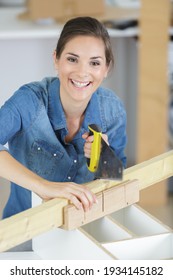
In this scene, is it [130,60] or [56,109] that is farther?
[130,60]

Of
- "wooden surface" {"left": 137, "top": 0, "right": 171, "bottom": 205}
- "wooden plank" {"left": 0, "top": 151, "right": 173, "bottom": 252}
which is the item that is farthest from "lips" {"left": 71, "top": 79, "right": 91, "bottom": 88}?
"wooden surface" {"left": 137, "top": 0, "right": 171, "bottom": 205}

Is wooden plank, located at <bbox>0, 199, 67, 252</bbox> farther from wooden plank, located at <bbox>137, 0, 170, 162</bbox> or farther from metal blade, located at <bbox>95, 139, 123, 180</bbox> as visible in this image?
wooden plank, located at <bbox>137, 0, 170, 162</bbox>

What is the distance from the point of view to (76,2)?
1359 millimetres

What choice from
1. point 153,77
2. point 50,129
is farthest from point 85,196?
point 153,77

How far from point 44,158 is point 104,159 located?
0.13 metres

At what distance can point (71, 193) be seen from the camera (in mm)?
786

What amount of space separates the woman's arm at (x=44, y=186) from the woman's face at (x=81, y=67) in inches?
4.8

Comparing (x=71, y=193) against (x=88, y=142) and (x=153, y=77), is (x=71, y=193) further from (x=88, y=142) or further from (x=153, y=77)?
(x=153, y=77)

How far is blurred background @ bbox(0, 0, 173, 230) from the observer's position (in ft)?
3.24

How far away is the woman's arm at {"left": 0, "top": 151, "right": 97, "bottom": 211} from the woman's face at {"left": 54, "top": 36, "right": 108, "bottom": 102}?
4.8 inches

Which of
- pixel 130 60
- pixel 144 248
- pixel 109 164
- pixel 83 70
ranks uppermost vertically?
pixel 130 60

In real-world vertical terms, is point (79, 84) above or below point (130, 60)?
below

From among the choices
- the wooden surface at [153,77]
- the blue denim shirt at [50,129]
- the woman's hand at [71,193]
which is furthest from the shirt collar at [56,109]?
the wooden surface at [153,77]
